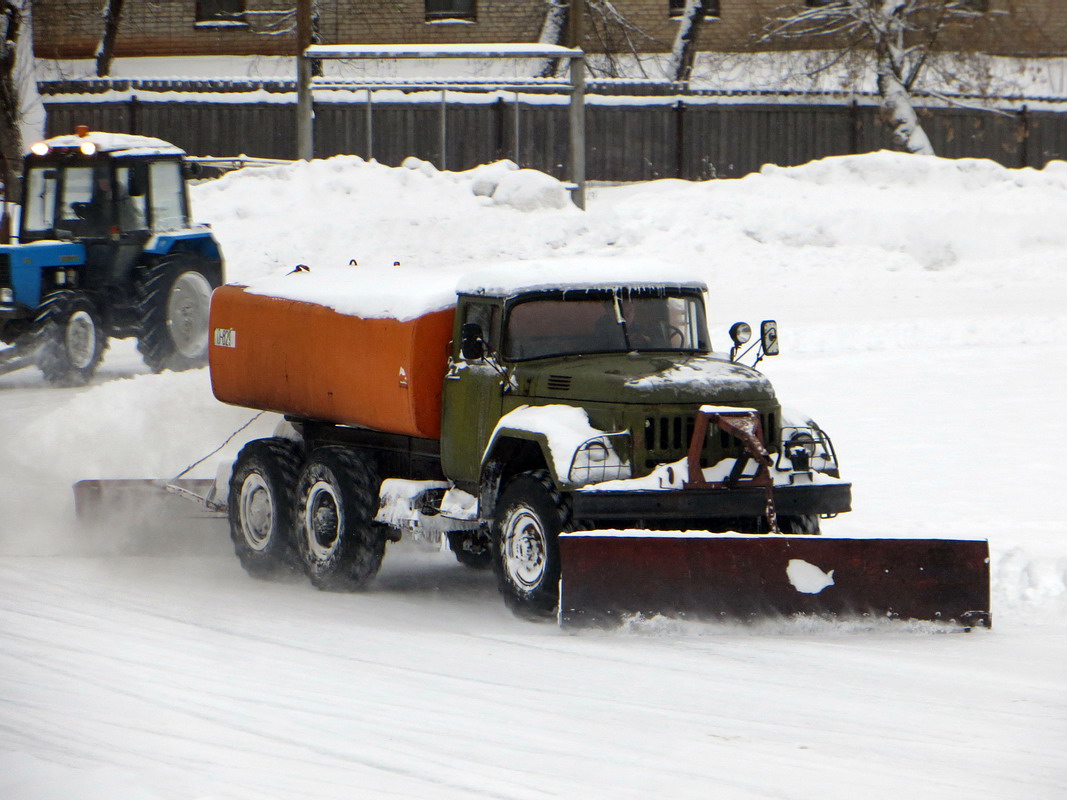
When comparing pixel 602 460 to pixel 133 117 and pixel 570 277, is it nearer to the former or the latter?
pixel 570 277

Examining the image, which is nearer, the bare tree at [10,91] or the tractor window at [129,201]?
the tractor window at [129,201]

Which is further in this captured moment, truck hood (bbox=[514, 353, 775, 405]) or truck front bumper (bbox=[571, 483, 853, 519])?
truck hood (bbox=[514, 353, 775, 405])

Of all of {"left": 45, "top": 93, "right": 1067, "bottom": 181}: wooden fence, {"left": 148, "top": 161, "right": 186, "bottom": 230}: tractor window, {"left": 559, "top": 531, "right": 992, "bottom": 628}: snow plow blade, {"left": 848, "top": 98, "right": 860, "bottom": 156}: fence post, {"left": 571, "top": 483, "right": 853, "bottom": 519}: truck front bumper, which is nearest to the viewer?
{"left": 559, "top": 531, "right": 992, "bottom": 628}: snow plow blade

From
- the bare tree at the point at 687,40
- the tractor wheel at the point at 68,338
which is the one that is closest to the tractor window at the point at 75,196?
the tractor wheel at the point at 68,338

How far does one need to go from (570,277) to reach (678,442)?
1.32 meters

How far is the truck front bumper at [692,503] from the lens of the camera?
28.4 feet

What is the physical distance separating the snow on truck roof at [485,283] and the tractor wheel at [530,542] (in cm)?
121

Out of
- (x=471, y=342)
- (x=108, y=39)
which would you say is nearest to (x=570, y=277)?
(x=471, y=342)

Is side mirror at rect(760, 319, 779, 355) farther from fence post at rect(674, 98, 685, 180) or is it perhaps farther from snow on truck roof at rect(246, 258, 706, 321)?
fence post at rect(674, 98, 685, 180)

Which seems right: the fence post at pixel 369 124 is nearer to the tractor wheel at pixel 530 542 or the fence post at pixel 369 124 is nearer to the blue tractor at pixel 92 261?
the blue tractor at pixel 92 261

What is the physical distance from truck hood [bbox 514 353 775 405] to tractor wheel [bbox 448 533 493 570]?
1364 mm

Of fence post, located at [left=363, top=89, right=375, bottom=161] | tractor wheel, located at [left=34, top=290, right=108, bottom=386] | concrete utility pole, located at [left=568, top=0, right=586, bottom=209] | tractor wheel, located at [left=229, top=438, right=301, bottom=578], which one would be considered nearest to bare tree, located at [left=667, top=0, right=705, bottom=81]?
fence post, located at [left=363, top=89, right=375, bottom=161]

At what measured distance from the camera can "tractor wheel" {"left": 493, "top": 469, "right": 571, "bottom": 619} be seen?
887 cm

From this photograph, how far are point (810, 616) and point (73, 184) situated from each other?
1316 centimetres
